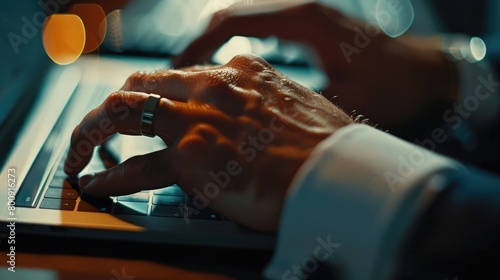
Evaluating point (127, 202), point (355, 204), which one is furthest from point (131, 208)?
point (355, 204)

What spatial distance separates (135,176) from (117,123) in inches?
2.9

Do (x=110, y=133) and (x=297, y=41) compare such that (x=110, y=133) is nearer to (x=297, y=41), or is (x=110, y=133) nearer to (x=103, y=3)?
(x=297, y=41)

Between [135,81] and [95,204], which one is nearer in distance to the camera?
[95,204]

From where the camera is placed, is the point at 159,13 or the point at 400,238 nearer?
the point at 400,238

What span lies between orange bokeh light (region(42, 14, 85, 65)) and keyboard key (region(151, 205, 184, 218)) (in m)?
0.41

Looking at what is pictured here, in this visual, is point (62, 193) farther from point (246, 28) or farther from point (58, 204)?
point (246, 28)

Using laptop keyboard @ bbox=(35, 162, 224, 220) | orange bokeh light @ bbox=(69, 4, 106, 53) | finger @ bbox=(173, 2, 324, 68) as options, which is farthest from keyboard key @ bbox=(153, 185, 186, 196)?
orange bokeh light @ bbox=(69, 4, 106, 53)

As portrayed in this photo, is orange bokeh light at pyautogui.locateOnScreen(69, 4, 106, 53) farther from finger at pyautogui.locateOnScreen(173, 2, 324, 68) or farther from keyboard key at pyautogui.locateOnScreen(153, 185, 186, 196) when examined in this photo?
keyboard key at pyautogui.locateOnScreen(153, 185, 186, 196)

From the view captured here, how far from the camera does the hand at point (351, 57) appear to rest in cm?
87

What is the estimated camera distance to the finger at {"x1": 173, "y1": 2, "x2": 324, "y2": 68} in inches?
34.4

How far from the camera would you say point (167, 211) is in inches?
23.6

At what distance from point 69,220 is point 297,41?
0.46 meters

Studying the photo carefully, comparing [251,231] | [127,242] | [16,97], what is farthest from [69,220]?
[16,97]

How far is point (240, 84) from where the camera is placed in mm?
685
